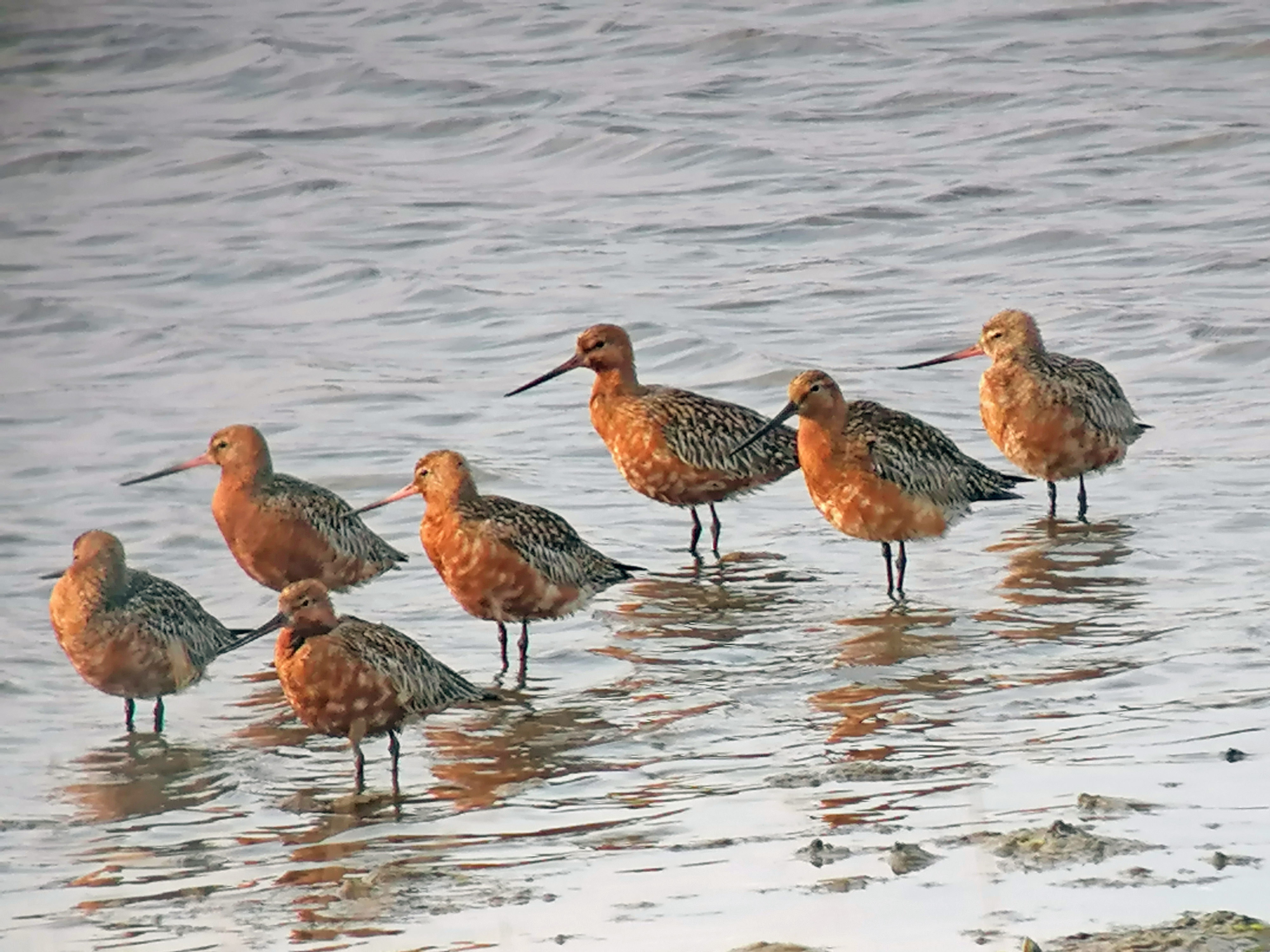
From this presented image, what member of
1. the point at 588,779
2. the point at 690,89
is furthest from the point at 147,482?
the point at 690,89

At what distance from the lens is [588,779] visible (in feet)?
24.8

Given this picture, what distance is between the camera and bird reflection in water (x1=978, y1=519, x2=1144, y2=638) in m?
9.13

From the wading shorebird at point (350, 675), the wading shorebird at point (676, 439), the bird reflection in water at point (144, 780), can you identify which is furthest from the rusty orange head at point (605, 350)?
the wading shorebird at point (350, 675)

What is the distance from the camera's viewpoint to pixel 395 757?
7680 millimetres

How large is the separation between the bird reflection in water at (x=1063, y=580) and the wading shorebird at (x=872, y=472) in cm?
43

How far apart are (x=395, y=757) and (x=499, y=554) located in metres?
1.50

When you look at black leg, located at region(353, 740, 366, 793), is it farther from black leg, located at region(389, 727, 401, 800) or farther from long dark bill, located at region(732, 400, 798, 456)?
long dark bill, located at region(732, 400, 798, 456)

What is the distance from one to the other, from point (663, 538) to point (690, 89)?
11609 mm

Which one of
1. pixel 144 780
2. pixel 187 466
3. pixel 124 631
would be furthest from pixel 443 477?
pixel 144 780

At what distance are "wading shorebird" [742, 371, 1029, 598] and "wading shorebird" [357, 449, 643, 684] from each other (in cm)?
111

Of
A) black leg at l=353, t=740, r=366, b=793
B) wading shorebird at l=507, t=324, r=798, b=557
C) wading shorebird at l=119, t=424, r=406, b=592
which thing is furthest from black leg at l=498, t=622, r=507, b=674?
wading shorebird at l=507, t=324, r=798, b=557

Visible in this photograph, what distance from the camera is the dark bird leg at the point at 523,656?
902 cm

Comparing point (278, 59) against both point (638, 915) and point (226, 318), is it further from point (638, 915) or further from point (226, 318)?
point (638, 915)

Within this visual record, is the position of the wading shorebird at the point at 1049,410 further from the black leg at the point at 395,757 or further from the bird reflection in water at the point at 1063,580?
the black leg at the point at 395,757
